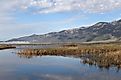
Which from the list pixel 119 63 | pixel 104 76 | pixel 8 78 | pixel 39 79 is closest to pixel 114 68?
pixel 119 63

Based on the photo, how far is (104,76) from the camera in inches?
1294

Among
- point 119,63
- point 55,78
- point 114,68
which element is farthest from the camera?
point 119,63

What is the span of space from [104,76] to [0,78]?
12.7 m

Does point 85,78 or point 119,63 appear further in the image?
point 119,63

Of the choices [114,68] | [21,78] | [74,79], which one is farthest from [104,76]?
[21,78]

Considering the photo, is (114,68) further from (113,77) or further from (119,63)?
(113,77)

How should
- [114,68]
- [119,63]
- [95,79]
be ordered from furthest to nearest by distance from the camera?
[119,63], [114,68], [95,79]

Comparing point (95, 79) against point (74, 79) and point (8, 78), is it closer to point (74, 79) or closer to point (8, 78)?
point (74, 79)

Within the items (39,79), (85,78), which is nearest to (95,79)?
(85,78)

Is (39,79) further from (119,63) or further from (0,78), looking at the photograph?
(119,63)

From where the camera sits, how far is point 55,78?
32.8m

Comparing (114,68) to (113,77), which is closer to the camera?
(113,77)

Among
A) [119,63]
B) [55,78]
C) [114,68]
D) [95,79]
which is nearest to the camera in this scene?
[95,79]

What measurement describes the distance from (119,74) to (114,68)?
5050mm
